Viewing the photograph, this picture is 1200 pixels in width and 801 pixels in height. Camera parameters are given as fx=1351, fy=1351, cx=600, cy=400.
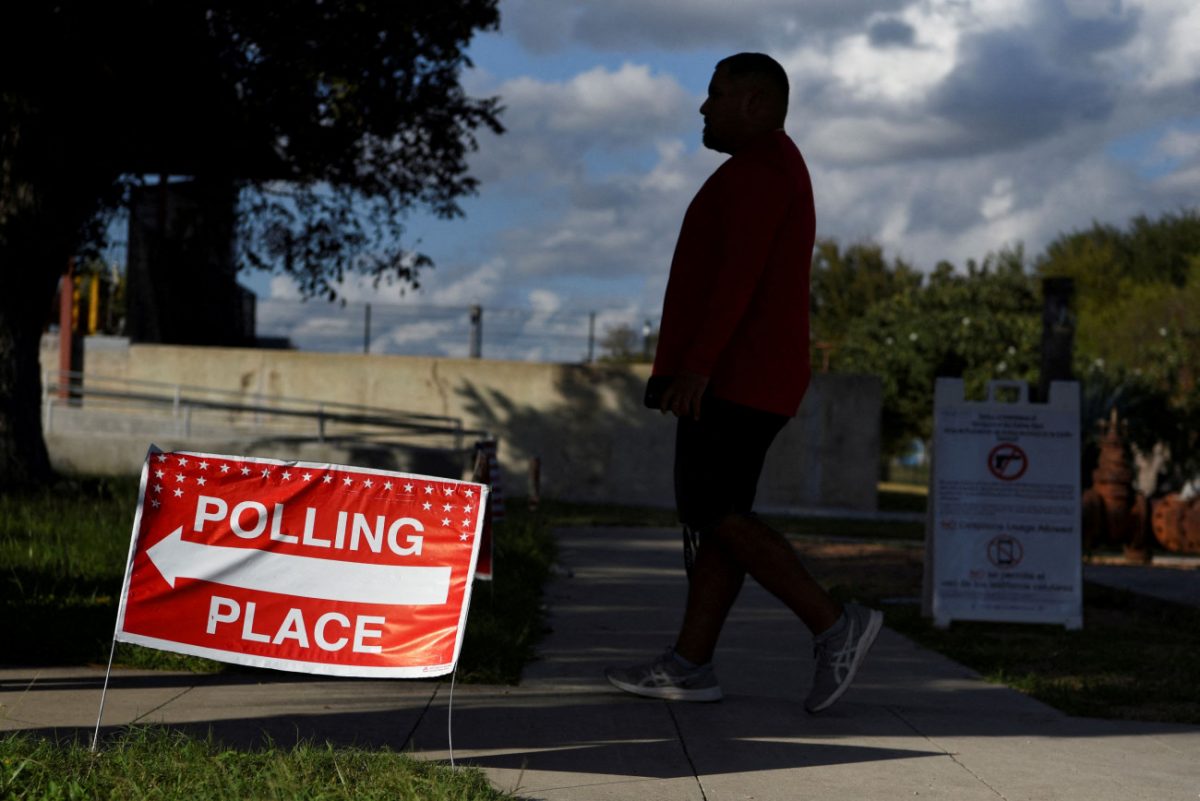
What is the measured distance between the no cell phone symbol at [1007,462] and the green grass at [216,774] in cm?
497

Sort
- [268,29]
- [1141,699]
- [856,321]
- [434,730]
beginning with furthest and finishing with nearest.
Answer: [856,321] < [268,29] < [1141,699] < [434,730]

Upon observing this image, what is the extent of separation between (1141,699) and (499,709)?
270cm

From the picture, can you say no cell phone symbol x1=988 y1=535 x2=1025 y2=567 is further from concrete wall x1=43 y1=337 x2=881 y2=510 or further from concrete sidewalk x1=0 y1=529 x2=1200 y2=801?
concrete wall x1=43 y1=337 x2=881 y2=510

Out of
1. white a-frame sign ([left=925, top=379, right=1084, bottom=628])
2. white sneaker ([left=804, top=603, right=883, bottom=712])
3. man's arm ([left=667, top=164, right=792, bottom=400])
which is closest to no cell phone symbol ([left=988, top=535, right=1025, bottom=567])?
white a-frame sign ([left=925, top=379, right=1084, bottom=628])

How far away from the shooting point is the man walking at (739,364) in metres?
4.49

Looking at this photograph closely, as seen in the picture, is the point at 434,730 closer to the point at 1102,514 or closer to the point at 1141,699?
the point at 1141,699

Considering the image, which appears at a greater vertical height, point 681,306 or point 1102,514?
point 681,306

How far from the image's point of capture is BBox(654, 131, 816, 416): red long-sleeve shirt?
177 inches

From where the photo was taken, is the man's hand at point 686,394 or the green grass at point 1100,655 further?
the green grass at point 1100,655

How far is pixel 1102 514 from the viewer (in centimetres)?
1393

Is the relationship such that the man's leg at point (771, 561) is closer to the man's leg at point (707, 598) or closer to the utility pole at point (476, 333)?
the man's leg at point (707, 598)

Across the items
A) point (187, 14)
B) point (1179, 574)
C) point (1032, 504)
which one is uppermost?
point (187, 14)

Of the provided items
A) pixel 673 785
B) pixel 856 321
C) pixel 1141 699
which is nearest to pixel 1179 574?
pixel 1141 699

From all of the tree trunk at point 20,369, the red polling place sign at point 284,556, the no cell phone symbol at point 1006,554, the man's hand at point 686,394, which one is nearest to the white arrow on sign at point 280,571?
the red polling place sign at point 284,556
